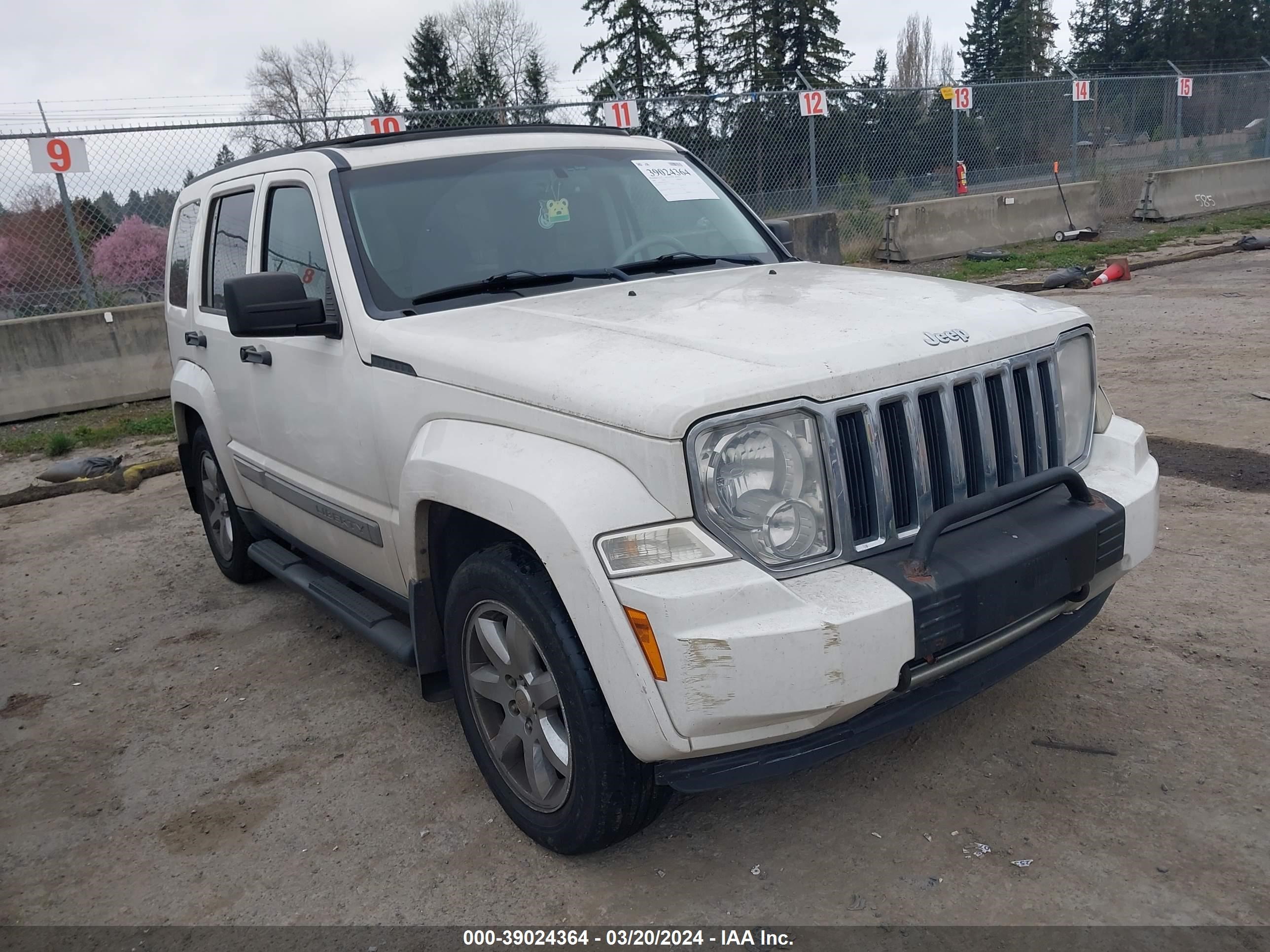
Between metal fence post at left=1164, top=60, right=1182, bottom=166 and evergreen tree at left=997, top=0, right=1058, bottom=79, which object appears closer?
metal fence post at left=1164, top=60, right=1182, bottom=166

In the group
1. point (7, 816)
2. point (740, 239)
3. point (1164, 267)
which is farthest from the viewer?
point (1164, 267)

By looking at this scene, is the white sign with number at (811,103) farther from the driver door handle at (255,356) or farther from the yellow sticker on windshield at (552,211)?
the driver door handle at (255,356)

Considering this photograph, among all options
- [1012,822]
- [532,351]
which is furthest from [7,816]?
[1012,822]

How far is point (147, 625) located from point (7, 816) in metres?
1.62

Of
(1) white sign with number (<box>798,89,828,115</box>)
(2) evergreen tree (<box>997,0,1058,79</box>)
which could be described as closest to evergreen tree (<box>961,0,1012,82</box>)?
(2) evergreen tree (<box>997,0,1058,79</box>)

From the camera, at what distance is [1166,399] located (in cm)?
699

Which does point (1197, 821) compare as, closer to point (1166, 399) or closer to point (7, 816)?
point (7, 816)

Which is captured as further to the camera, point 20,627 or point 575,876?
point 20,627

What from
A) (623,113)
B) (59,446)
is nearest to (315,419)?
(59,446)

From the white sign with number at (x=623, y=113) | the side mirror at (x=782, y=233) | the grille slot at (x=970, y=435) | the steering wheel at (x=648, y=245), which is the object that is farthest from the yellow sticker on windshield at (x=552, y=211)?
the white sign with number at (x=623, y=113)

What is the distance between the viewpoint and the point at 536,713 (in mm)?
2914

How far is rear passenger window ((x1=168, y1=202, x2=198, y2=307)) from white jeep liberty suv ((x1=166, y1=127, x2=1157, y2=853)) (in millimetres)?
1291

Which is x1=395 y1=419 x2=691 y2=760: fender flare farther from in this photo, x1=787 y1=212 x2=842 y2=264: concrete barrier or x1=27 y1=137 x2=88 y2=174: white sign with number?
x1=787 y1=212 x2=842 y2=264: concrete barrier

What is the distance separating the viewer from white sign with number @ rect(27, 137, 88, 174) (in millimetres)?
9922
